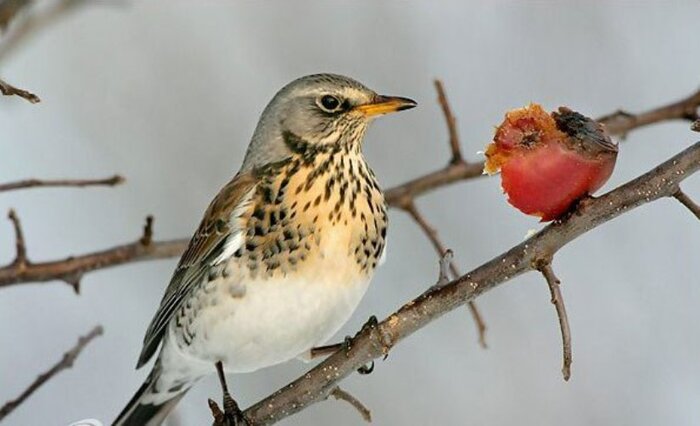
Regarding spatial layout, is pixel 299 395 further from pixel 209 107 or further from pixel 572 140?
pixel 209 107

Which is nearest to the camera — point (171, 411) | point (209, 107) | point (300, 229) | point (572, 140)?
point (572, 140)

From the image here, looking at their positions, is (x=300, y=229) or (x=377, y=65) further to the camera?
(x=377, y=65)

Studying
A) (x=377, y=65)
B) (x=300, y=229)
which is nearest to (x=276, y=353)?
(x=300, y=229)

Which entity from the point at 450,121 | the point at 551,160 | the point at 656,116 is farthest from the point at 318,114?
the point at 551,160

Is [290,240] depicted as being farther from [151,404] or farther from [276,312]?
[151,404]

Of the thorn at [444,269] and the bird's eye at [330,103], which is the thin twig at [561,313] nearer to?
the thorn at [444,269]

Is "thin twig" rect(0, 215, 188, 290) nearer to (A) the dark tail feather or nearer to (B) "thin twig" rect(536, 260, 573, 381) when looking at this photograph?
(A) the dark tail feather

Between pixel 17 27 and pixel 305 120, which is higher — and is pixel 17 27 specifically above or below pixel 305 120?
above
